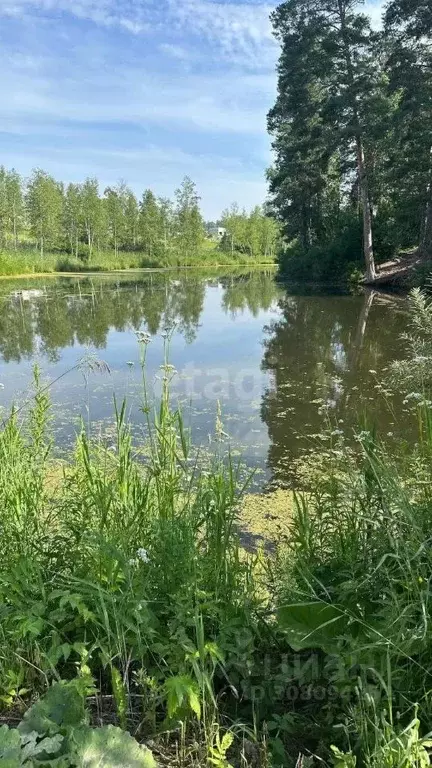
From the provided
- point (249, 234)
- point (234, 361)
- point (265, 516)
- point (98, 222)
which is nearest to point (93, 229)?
point (98, 222)

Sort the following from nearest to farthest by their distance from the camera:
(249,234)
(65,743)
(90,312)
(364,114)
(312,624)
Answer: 1. (65,743)
2. (312,624)
3. (90,312)
4. (364,114)
5. (249,234)

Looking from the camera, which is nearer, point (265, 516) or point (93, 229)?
point (265, 516)

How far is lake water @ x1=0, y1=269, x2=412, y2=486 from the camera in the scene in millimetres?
6285

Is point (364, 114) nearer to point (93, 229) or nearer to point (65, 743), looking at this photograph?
A: point (65, 743)

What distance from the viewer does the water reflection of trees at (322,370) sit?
21.0 feet

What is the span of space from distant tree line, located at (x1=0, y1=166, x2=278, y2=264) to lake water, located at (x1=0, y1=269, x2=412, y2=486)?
21.7m

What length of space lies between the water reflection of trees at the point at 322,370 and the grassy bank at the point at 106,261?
22890 mm

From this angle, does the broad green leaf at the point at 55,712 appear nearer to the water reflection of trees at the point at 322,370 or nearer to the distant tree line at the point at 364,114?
→ the water reflection of trees at the point at 322,370

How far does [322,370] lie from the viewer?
958 cm

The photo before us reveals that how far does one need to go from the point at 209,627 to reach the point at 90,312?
1658cm

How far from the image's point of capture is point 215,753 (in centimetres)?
145

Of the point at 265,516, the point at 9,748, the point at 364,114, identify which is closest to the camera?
the point at 9,748

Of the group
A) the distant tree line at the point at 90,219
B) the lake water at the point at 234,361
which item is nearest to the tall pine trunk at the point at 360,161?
the lake water at the point at 234,361

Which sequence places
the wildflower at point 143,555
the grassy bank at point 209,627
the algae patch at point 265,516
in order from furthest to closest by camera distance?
the algae patch at point 265,516
the wildflower at point 143,555
the grassy bank at point 209,627
